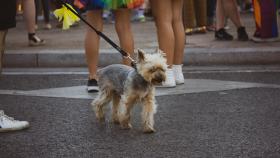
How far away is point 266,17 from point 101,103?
4.69m

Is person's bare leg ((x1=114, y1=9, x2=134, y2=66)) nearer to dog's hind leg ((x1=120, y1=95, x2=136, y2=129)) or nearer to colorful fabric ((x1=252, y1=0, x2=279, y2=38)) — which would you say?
dog's hind leg ((x1=120, y1=95, x2=136, y2=129))

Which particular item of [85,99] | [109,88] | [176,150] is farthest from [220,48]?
[176,150]

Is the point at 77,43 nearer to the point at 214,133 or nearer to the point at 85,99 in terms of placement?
the point at 85,99

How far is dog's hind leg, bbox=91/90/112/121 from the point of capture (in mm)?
5469

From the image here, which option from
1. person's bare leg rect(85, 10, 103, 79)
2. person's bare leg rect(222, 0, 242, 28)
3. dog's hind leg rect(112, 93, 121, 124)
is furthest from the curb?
dog's hind leg rect(112, 93, 121, 124)

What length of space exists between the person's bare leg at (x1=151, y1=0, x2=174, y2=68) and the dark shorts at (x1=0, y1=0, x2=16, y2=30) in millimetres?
2143

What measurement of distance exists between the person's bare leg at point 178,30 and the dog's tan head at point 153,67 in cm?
241

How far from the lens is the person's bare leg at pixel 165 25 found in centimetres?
712

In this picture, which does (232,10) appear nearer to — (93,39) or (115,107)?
(93,39)

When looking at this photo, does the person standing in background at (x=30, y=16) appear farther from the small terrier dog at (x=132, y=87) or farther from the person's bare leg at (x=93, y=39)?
the small terrier dog at (x=132, y=87)

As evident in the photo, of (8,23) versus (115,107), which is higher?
(8,23)

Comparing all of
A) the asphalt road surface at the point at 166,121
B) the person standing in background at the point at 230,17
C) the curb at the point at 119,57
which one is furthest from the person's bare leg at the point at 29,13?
the person standing in background at the point at 230,17

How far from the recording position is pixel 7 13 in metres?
5.29

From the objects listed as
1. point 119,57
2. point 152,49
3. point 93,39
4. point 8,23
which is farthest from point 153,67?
point 152,49
